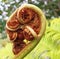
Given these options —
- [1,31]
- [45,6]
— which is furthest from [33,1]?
[1,31]

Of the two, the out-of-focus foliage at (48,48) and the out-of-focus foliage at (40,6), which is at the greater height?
the out-of-focus foliage at (48,48)

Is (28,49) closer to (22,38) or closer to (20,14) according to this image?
(22,38)

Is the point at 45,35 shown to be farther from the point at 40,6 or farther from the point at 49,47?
the point at 40,6

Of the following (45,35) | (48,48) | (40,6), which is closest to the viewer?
(48,48)

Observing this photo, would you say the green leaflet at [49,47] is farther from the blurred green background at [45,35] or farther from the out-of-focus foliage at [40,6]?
the out-of-focus foliage at [40,6]

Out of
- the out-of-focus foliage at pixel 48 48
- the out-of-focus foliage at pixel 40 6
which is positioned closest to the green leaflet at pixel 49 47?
the out-of-focus foliage at pixel 48 48

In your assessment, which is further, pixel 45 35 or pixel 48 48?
pixel 45 35

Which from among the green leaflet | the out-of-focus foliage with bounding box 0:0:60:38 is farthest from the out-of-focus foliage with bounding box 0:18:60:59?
the out-of-focus foliage with bounding box 0:0:60:38

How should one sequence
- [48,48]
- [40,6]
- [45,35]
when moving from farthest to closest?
[40,6] < [45,35] < [48,48]

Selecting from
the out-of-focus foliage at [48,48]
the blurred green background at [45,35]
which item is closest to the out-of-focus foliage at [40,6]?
the blurred green background at [45,35]

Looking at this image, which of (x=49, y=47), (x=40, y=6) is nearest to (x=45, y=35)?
(x=49, y=47)

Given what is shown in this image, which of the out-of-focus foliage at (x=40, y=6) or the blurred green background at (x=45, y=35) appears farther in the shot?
the out-of-focus foliage at (x=40, y=6)

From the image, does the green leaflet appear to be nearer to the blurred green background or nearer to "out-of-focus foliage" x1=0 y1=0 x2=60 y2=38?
the blurred green background
